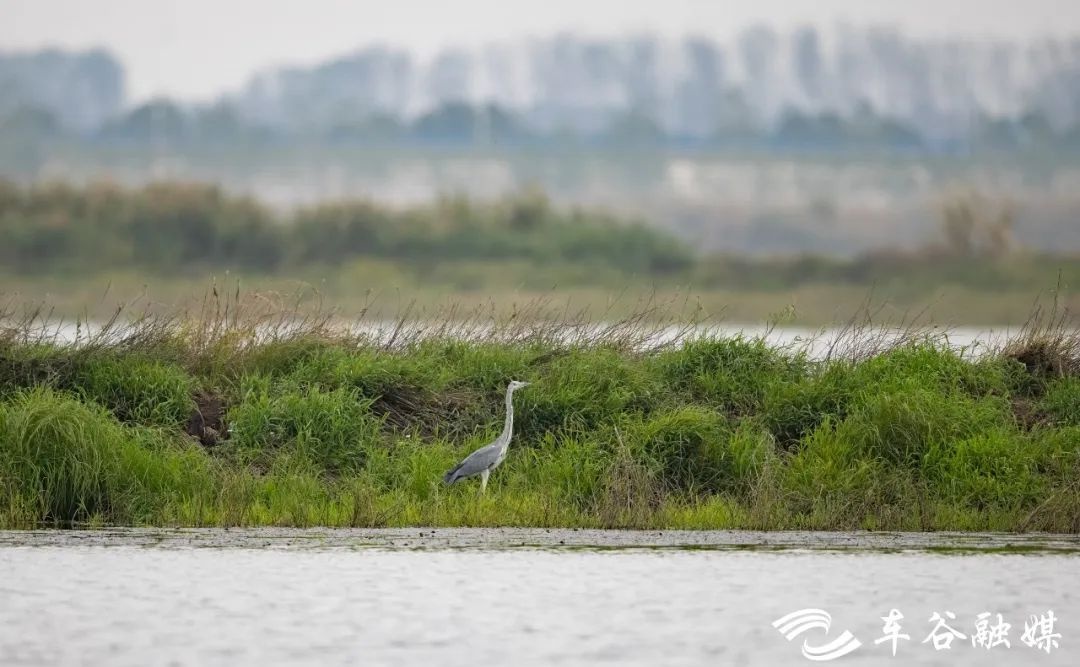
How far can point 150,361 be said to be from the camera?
16.5m

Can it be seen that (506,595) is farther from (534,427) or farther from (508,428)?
(534,427)

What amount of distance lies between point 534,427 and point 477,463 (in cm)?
200

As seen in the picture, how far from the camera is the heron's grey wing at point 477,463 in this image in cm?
1383

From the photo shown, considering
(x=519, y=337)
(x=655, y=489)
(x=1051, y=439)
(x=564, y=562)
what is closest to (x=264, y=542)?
(x=564, y=562)

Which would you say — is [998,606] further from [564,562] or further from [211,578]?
[211,578]

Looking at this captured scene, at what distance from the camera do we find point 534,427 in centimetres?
1577

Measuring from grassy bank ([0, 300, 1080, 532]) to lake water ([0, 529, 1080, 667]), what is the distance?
32.3 inches

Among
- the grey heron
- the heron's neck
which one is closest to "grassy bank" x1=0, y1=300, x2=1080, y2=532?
the grey heron

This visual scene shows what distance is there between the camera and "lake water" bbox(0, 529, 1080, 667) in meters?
9.23

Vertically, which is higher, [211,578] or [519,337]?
[519,337]

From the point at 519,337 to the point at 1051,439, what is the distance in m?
5.32

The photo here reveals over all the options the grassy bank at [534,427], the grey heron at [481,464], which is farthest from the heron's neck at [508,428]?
the grassy bank at [534,427]

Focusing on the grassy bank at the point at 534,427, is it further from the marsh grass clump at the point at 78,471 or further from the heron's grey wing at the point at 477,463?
the heron's grey wing at the point at 477,463

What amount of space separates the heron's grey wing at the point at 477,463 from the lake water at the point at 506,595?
2.88 feet
